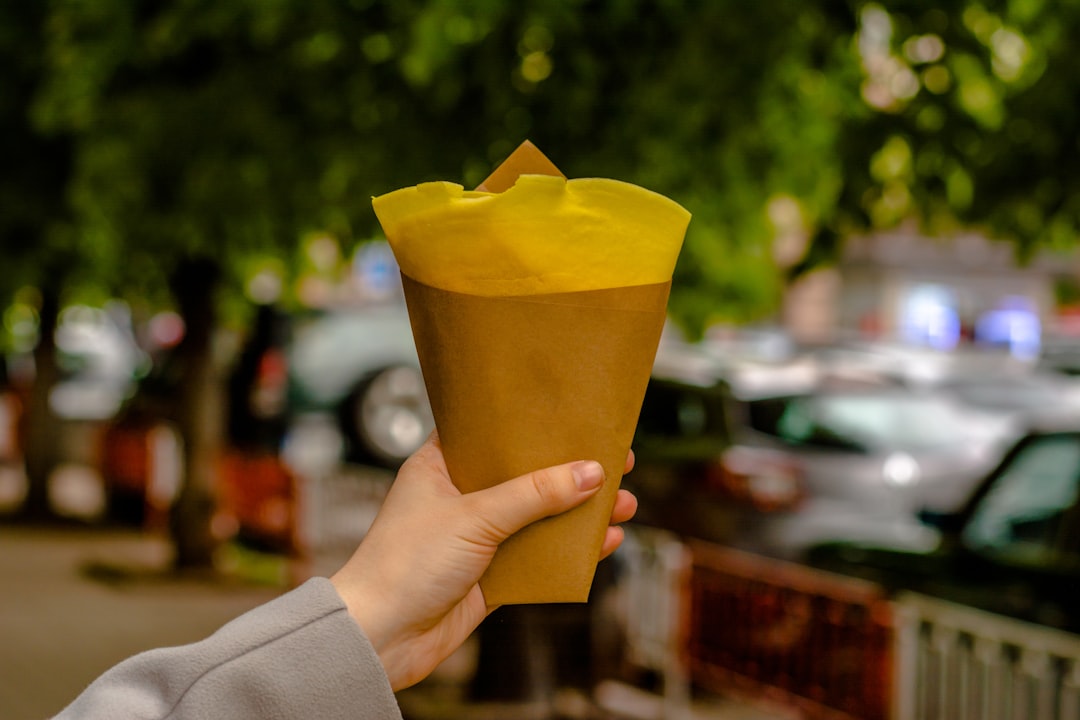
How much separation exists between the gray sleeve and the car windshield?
330 inches

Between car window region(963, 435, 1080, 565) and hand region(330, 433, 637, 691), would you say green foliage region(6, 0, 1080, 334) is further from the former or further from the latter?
hand region(330, 433, 637, 691)

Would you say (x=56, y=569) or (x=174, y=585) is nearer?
(x=174, y=585)

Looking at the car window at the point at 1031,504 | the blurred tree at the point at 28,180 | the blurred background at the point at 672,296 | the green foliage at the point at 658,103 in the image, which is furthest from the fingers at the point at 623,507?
the blurred tree at the point at 28,180

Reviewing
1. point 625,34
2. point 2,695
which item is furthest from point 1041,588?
point 2,695

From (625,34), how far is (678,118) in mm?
401

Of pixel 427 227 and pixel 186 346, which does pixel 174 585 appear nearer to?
pixel 186 346

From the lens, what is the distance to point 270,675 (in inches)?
56.4

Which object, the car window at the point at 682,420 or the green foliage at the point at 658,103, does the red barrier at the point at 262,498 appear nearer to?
the car window at the point at 682,420

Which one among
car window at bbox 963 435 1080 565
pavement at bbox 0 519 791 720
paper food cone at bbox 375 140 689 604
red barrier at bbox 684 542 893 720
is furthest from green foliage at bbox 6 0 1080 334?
paper food cone at bbox 375 140 689 604

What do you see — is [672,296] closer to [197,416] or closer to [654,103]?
[654,103]

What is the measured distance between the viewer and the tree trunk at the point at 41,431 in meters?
14.5

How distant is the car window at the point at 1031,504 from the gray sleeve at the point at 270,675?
4144 millimetres

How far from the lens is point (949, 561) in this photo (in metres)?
5.55

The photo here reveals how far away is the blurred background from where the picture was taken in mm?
5098
